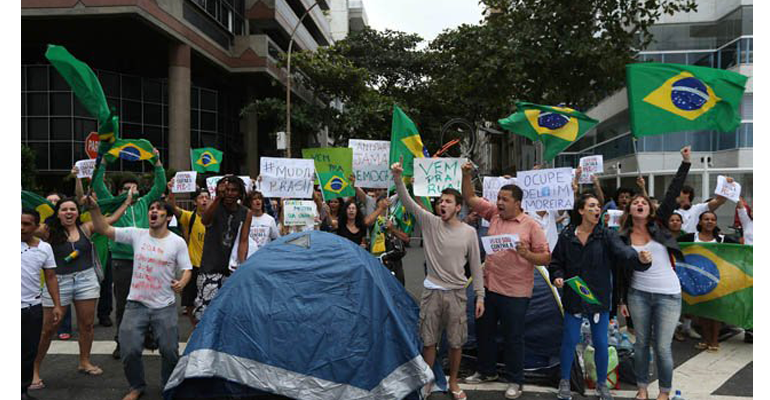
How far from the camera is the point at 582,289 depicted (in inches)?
186

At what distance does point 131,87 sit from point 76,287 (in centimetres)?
2113

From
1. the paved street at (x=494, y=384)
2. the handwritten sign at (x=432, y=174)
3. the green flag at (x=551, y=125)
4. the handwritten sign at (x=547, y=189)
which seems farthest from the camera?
the green flag at (x=551, y=125)

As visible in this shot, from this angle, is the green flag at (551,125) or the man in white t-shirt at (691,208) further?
the green flag at (551,125)

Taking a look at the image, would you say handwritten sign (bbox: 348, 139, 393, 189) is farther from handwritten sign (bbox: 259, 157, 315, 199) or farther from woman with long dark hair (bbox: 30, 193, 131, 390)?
woman with long dark hair (bbox: 30, 193, 131, 390)

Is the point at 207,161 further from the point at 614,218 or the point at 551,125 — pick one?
the point at 614,218

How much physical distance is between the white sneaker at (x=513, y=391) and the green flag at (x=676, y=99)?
2767 millimetres

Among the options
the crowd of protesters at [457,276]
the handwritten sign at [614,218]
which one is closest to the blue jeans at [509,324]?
the crowd of protesters at [457,276]

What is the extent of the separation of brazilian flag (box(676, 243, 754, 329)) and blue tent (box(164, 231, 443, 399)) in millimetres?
4182

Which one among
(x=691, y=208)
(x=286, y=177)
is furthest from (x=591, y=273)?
(x=286, y=177)

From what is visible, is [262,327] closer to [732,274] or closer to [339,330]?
[339,330]

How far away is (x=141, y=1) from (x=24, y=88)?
7033mm

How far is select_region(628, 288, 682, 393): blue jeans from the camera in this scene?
4.64m

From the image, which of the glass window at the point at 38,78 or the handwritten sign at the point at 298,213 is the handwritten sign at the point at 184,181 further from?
the glass window at the point at 38,78

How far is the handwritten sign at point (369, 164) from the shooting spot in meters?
8.02
